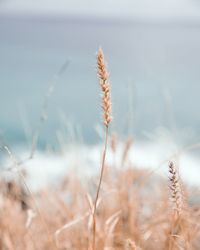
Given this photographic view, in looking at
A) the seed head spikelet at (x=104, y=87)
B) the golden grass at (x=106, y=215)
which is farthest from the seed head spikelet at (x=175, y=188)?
the golden grass at (x=106, y=215)

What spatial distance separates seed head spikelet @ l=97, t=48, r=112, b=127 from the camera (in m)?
1.15

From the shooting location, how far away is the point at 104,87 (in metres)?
1.15

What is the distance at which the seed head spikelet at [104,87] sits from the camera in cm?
115

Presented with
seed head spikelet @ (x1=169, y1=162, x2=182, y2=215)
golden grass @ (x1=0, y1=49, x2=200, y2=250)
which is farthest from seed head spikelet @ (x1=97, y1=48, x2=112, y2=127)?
golden grass @ (x1=0, y1=49, x2=200, y2=250)

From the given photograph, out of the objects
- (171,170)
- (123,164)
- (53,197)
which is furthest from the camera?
(53,197)

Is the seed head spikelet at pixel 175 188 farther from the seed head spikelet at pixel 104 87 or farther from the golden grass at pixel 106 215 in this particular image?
the golden grass at pixel 106 215

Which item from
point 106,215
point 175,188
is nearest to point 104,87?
point 175,188

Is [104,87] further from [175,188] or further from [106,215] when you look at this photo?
[106,215]

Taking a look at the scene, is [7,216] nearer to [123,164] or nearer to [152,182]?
[123,164]

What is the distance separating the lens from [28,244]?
99.5 inches

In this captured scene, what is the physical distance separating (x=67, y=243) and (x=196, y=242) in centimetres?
58

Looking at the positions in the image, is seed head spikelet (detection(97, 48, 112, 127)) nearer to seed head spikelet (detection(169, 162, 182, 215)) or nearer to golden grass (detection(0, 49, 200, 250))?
seed head spikelet (detection(169, 162, 182, 215))

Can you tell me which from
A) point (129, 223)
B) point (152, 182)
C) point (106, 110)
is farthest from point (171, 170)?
point (152, 182)

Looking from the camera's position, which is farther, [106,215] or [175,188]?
[106,215]
